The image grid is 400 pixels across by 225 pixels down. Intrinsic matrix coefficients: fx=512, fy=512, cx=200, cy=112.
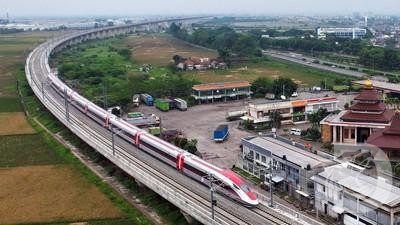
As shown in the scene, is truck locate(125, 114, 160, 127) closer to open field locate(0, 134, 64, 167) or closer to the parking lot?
the parking lot

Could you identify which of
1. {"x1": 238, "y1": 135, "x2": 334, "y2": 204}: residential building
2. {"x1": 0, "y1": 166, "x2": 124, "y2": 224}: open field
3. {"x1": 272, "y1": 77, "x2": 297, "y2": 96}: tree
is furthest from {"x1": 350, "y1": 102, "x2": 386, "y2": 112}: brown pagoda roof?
{"x1": 0, "y1": 166, "x2": 124, "y2": 224}: open field

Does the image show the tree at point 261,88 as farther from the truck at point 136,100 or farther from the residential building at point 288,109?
the truck at point 136,100

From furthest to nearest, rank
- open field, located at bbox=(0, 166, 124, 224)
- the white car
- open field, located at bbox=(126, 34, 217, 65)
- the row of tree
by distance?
1. open field, located at bbox=(126, 34, 217, 65)
2. the row of tree
3. the white car
4. open field, located at bbox=(0, 166, 124, 224)

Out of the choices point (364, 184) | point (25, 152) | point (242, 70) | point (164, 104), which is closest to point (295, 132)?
point (164, 104)

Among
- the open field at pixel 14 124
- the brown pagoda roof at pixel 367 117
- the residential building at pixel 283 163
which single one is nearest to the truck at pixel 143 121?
the open field at pixel 14 124

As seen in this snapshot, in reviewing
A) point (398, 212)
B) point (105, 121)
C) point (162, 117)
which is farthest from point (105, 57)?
point (398, 212)

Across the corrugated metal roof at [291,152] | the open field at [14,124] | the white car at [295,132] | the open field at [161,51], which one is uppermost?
the open field at [161,51]
